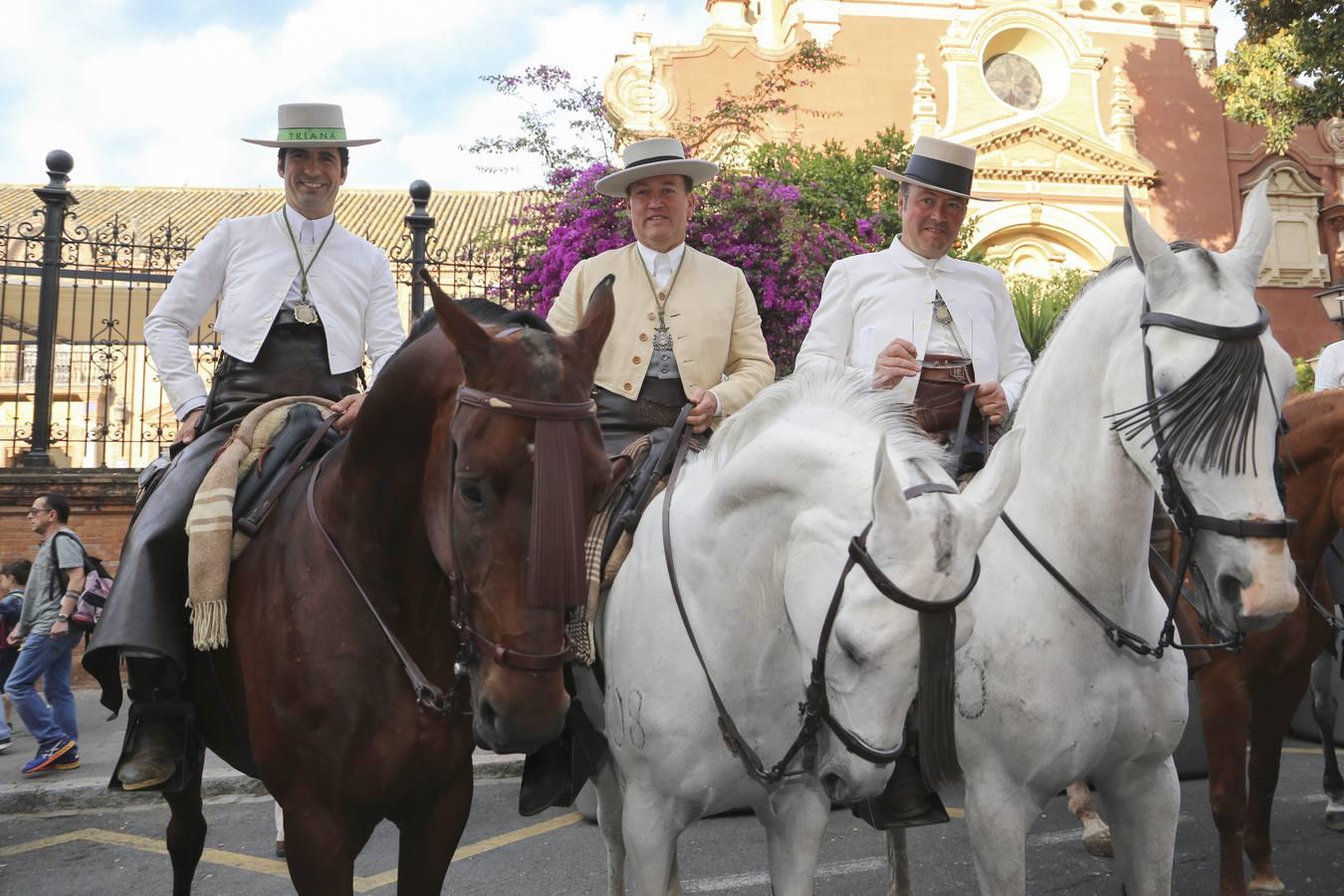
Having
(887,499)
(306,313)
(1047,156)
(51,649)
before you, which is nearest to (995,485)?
(887,499)

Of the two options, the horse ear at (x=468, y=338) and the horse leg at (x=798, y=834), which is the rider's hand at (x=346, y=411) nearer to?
the horse ear at (x=468, y=338)

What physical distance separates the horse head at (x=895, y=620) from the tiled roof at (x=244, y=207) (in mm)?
21057

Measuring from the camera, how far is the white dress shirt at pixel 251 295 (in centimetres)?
330

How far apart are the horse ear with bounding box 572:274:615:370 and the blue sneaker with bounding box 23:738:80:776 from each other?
6.22m

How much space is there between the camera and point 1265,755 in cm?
400

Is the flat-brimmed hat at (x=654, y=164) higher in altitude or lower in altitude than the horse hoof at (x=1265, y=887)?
higher

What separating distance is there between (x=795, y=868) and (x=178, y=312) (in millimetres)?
2566

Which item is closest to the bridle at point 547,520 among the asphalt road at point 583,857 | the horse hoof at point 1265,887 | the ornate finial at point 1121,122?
the asphalt road at point 583,857

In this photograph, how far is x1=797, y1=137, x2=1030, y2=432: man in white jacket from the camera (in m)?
3.76

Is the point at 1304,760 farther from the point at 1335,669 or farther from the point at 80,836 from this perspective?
the point at 80,836

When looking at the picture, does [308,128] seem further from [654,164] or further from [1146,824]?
[1146,824]

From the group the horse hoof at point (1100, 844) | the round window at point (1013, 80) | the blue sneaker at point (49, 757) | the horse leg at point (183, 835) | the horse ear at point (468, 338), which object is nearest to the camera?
the horse ear at point (468, 338)

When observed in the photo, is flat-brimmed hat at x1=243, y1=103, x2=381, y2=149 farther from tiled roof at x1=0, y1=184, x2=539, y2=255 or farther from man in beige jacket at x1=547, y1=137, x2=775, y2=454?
tiled roof at x1=0, y1=184, x2=539, y2=255

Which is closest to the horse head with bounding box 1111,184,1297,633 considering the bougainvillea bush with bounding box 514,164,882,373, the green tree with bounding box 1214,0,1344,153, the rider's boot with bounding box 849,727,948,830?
the rider's boot with bounding box 849,727,948,830
